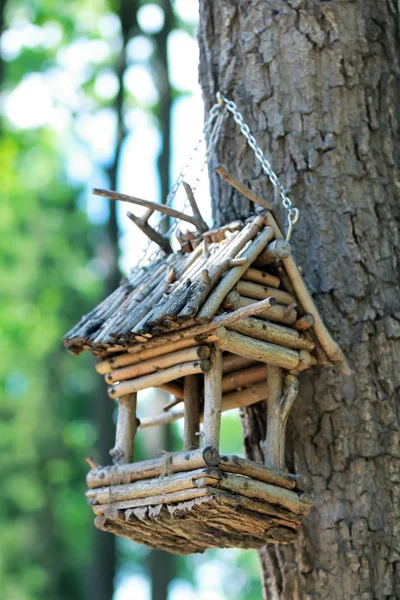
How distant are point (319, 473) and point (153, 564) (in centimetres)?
576

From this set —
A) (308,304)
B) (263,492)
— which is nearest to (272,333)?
(308,304)

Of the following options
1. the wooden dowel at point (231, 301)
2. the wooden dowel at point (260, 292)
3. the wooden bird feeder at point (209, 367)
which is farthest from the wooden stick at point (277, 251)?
the wooden dowel at point (231, 301)

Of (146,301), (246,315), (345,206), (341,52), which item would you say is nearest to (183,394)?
(146,301)

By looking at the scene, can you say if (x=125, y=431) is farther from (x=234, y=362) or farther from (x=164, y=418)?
(x=164, y=418)

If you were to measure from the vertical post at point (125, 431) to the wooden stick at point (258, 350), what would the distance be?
625 millimetres

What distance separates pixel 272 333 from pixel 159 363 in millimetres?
449

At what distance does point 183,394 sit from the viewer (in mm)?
3934

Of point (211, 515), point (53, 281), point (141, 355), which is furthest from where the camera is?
point (53, 281)

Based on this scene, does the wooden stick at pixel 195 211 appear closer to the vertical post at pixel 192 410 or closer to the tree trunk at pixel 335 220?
the tree trunk at pixel 335 220

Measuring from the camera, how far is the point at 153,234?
14.1 ft

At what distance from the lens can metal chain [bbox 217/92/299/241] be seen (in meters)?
3.83

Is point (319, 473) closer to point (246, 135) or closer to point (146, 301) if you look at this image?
point (146, 301)

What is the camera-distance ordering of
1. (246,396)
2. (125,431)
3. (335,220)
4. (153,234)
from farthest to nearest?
(153,234) < (335,220) < (246,396) < (125,431)

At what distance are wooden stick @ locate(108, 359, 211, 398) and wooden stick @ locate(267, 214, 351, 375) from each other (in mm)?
493
